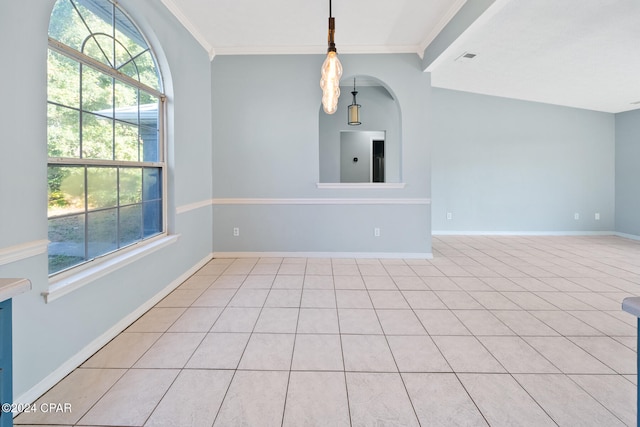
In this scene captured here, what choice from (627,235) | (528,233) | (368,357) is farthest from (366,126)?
(627,235)

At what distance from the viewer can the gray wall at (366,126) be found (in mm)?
5781

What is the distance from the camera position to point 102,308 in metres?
1.98

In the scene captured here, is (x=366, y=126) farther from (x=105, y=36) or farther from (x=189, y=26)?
(x=105, y=36)

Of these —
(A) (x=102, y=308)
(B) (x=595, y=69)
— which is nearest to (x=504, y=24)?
(B) (x=595, y=69)

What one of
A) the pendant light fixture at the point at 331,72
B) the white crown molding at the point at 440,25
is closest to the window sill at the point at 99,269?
the pendant light fixture at the point at 331,72

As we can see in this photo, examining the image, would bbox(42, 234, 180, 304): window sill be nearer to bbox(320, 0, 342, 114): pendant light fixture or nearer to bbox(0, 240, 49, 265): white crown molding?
bbox(0, 240, 49, 265): white crown molding

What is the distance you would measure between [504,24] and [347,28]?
1.62 m

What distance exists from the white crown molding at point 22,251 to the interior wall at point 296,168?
2.62 metres

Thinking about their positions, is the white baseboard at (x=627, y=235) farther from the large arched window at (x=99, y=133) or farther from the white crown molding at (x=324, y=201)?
the large arched window at (x=99, y=133)

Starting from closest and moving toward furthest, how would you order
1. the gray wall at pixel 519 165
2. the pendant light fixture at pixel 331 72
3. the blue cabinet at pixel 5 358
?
1. the blue cabinet at pixel 5 358
2. the pendant light fixture at pixel 331 72
3. the gray wall at pixel 519 165

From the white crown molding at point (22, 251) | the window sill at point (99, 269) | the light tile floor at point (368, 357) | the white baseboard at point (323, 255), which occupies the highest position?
the white crown molding at point (22, 251)

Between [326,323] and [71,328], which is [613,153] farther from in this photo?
[71,328]

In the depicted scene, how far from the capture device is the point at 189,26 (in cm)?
326

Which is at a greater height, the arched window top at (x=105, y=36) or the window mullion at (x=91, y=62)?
the arched window top at (x=105, y=36)
